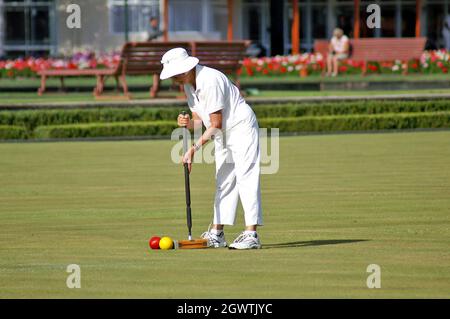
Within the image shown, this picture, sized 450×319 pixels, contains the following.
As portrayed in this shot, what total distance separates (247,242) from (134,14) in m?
31.9

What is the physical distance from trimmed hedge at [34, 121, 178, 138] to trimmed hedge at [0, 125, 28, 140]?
191mm

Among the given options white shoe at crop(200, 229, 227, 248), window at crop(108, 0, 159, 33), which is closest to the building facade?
window at crop(108, 0, 159, 33)

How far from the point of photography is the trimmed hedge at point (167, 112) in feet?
61.3

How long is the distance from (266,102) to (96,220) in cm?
939

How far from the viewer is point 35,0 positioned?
40.9 metres

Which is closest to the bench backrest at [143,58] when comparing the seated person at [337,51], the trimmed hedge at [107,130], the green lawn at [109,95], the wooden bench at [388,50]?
the green lawn at [109,95]

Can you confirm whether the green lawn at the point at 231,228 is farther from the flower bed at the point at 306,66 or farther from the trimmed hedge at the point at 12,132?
the flower bed at the point at 306,66

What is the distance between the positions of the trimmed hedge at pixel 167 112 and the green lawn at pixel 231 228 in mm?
1885

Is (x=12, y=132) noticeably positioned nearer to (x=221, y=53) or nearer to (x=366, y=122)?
(x=366, y=122)

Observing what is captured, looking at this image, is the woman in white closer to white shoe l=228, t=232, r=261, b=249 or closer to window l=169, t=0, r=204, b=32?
white shoe l=228, t=232, r=261, b=249

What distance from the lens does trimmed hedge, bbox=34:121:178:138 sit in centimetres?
1848

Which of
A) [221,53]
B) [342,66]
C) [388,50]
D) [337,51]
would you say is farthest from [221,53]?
[388,50]
